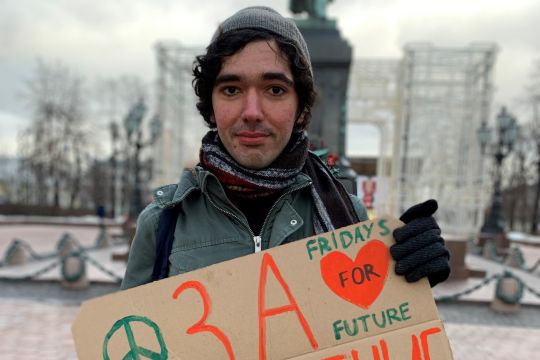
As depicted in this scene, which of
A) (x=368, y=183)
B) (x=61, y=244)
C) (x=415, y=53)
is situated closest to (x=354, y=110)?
(x=415, y=53)

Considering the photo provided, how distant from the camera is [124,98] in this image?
40438 millimetres

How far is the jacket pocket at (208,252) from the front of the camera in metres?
1.57

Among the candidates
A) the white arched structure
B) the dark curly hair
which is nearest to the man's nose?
the dark curly hair

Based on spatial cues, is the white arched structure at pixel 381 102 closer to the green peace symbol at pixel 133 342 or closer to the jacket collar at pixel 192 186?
the jacket collar at pixel 192 186

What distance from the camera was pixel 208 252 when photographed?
1580 mm

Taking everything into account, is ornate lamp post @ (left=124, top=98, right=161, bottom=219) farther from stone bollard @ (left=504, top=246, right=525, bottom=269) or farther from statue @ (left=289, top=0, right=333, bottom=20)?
stone bollard @ (left=504, top=246, right=525, bottom=269)

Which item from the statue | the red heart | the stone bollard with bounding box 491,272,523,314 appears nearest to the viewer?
the red heart

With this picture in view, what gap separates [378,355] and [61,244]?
13.5 meters

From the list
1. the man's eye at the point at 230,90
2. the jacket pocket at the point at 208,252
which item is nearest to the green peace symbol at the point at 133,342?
the jacket pocket at the point at 208,252

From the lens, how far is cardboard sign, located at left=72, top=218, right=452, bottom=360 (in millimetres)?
1430

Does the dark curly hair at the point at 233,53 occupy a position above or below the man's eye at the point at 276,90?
above

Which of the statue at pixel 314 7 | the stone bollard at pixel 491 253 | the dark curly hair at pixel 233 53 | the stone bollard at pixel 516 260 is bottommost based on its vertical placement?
the stone bollard at pixel 491 253

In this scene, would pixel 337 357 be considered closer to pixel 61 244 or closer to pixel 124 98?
pixel 61 244

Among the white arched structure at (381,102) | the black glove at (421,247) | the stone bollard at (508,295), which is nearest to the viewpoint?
the black glove at (421,247)
